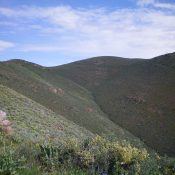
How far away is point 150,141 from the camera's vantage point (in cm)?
5184

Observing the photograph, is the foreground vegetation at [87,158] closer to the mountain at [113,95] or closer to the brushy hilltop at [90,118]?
the brushy hilltop at [90,118]

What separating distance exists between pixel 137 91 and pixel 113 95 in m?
4.86

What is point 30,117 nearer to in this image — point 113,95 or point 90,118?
point 90,118

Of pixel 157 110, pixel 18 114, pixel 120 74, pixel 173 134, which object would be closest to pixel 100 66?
pixel 120 74

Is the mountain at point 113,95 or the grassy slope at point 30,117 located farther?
the mountain at point 113,95

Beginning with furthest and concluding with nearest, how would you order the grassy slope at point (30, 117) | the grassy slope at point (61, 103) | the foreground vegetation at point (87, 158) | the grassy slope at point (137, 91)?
the grassy slope at point (137, 91) < the grassy slope at point (61, 103) < the grassy slope at point (30, 117) < the foreground vegetation at point (87, 158)

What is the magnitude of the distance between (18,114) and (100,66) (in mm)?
71671

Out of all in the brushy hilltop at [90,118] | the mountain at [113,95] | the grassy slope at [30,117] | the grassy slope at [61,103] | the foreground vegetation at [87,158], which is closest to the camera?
the foreground vegetation at [87,158]

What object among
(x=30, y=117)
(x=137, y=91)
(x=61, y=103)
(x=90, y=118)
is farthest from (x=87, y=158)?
(x=137, y=91)

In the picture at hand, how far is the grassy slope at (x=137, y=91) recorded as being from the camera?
55.9m

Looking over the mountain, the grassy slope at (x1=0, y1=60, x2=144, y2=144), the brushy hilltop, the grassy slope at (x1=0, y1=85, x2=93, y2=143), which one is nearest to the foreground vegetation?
the brushy hilltop

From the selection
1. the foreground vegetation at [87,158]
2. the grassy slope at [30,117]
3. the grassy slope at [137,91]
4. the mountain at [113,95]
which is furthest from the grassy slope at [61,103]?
the foreground vegetation at [87,158]

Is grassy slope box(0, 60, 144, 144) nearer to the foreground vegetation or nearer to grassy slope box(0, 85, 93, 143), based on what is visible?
grassy slope box(0, 85, 93, 143)

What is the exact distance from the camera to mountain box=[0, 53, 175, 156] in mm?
51406
